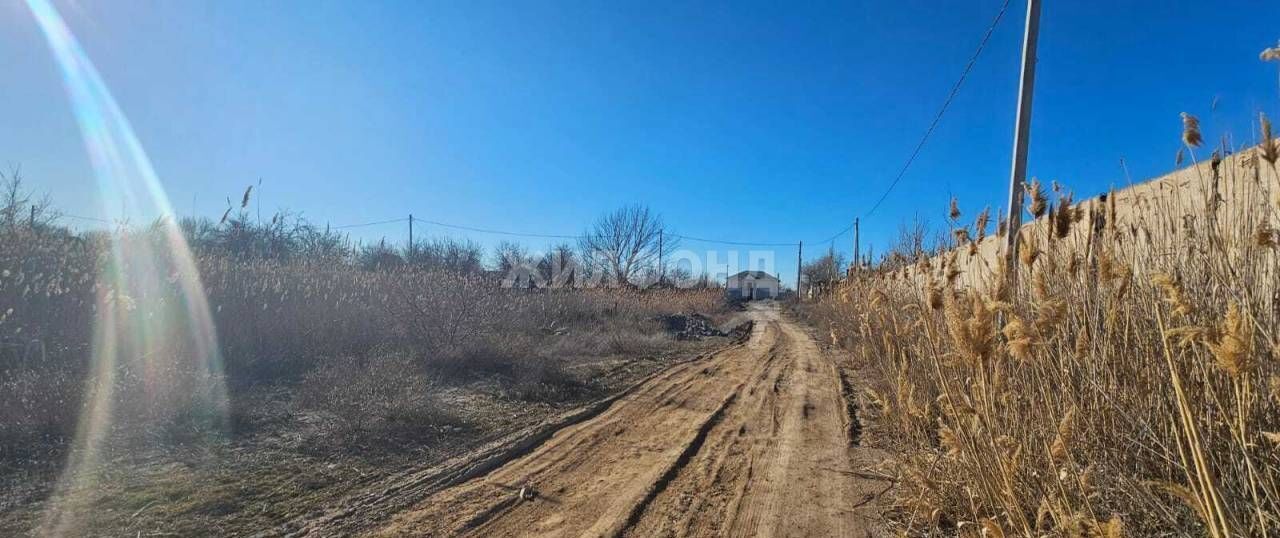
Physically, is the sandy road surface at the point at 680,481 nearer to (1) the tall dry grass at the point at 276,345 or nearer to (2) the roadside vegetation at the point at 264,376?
(2) the roadside vegetation at the point at 264,376

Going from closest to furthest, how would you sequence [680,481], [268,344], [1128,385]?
[1128,385] < [680,481] < [268,344]

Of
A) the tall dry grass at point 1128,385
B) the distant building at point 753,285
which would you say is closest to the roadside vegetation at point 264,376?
the tall dry grass at point 1128,385

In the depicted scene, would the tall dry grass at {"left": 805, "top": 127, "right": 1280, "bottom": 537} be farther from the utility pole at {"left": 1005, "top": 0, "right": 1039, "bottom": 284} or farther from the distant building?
the distant building

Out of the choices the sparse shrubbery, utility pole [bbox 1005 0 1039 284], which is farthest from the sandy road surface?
utility pole [bbox 1005 0 1039 284]

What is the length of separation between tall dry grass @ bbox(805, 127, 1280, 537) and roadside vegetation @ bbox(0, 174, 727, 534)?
3549mm

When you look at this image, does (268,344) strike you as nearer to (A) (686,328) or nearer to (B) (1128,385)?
(B) (1128,385)

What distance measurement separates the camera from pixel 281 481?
363 cm

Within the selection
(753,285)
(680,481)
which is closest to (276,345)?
(680,481)

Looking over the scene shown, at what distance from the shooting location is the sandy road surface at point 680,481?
3.10 meters

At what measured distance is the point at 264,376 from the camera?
650 cm

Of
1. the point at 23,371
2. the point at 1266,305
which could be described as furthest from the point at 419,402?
the point at 1266,305

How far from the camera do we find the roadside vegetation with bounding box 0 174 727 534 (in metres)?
3.61

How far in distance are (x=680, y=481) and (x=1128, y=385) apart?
248 centimetres

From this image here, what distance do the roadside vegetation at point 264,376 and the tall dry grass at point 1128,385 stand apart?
3.55 metres
